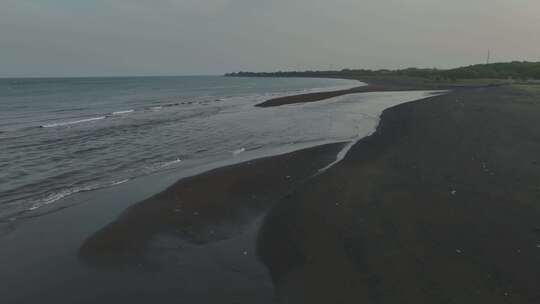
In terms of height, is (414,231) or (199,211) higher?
(414,231)

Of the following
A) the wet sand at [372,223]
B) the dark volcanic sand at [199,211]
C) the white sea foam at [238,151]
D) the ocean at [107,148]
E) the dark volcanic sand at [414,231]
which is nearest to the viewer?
the dark volcanic sand at [414,231]

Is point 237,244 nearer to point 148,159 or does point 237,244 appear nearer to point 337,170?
point 337,170

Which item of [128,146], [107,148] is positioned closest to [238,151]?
[128,146]

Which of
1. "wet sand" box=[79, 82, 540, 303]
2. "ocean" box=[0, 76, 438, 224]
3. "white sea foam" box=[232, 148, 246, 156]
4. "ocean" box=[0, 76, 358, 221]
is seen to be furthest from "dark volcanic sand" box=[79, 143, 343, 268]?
"white sea foam" box=[232, 148, 246, 156]

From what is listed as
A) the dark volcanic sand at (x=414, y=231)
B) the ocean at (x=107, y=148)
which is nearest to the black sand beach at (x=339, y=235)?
the dark volcanic sand at (x=414, y=231)

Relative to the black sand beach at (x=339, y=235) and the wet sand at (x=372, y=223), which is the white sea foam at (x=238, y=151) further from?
the black sand beach at (x=339, y=235)

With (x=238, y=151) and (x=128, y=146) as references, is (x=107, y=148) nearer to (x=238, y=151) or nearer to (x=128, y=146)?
(x=128, y=146)

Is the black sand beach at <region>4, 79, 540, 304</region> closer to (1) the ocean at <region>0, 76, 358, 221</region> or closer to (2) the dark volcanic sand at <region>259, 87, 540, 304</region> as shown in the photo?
(2) the dark volcanic sand at <region>259, 87, 540, 304</region>

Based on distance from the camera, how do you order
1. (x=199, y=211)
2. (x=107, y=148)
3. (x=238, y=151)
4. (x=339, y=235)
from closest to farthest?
(x=339, y=235) → (x=199, y=211) → (x=238, y=151) → (x=107, y=148)
